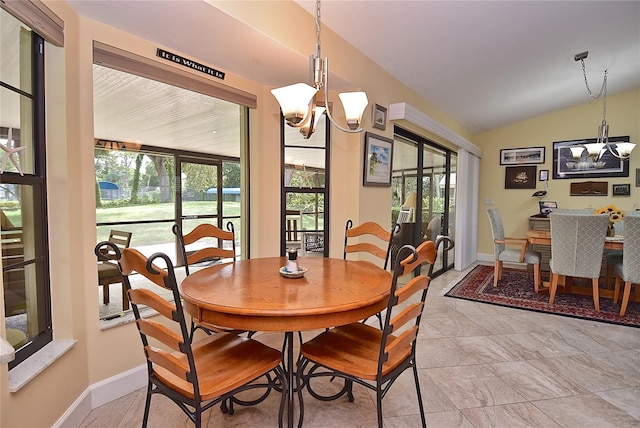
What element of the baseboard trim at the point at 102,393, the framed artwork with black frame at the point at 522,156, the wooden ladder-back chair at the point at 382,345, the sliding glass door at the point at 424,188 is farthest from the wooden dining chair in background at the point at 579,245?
the baseboard trim at the point at 102,393


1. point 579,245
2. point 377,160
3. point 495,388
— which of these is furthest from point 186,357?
point 579,245

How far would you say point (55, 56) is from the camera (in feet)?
5.28

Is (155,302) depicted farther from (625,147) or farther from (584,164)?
(584,164)

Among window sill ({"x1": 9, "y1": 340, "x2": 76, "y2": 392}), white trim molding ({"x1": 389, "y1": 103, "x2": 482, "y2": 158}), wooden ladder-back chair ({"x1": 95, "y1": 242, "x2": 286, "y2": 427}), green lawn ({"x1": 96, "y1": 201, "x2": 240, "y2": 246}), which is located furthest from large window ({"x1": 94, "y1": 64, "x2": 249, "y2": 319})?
white trim molding ({"x1": 389, "y1": 103, "x2": 482, "y2": 158})

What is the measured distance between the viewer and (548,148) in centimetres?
590

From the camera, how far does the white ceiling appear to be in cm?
181

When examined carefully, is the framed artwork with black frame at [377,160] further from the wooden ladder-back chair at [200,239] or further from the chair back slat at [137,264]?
the chair back slat at [137,264]

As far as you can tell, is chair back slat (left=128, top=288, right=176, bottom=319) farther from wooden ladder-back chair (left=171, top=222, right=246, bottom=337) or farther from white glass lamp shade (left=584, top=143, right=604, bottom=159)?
white glass lamp shade (left=584, top=143, right=604, bottom=159)

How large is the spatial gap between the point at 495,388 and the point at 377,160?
2.02 meters

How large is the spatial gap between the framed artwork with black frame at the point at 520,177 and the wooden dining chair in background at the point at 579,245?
2.87 metres

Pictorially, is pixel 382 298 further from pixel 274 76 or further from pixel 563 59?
pixel 563 59

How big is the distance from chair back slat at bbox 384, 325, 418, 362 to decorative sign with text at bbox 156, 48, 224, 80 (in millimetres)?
2040

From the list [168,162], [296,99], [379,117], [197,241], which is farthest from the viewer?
[379,117]

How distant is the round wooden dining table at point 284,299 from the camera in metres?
1.29
